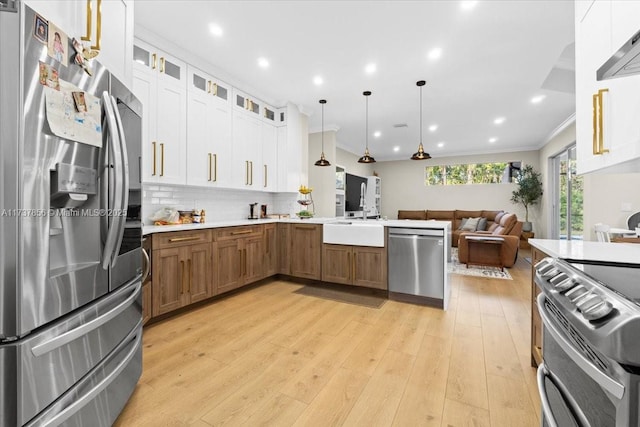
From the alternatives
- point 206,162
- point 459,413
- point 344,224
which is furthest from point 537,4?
point 206,162

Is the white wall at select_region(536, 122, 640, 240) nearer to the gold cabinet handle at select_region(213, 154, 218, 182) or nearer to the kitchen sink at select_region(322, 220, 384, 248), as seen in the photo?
the kitchen sink at select_region(322, 220, 384, 248)

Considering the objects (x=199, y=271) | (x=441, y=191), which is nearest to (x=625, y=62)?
(x=199, y=271)

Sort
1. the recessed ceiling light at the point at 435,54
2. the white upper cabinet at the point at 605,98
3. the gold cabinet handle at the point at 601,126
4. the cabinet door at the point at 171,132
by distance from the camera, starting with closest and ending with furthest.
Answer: the white upper cabinet at the point at 605,98 < the gold cabinet handle at the point at 601,126 < the cabinet door at the point at 171,132 < the recessed ceiling light at the point at 435,54

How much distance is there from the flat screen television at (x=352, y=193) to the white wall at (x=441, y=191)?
2.28m

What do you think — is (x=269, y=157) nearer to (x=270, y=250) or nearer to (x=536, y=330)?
(x=270, y=250)

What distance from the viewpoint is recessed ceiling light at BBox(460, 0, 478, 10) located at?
2.32 meters

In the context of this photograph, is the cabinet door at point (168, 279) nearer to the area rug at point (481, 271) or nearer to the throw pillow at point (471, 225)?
the area rug at point (481, 271)

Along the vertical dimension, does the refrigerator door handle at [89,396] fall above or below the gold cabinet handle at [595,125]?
below

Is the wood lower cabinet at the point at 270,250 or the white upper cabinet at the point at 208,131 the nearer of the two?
the white upper cabinet at the point at 208,131

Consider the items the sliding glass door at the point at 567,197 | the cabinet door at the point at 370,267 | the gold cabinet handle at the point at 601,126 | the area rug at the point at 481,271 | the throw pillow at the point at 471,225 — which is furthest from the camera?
the throw pillow at the point at 471,225

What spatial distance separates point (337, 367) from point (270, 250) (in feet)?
7.42

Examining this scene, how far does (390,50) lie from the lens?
121 inches

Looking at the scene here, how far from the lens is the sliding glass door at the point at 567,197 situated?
17.7 ft

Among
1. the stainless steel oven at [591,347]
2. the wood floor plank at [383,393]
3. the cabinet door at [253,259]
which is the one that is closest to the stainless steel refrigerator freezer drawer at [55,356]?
the wood floor plank at [383,393]
